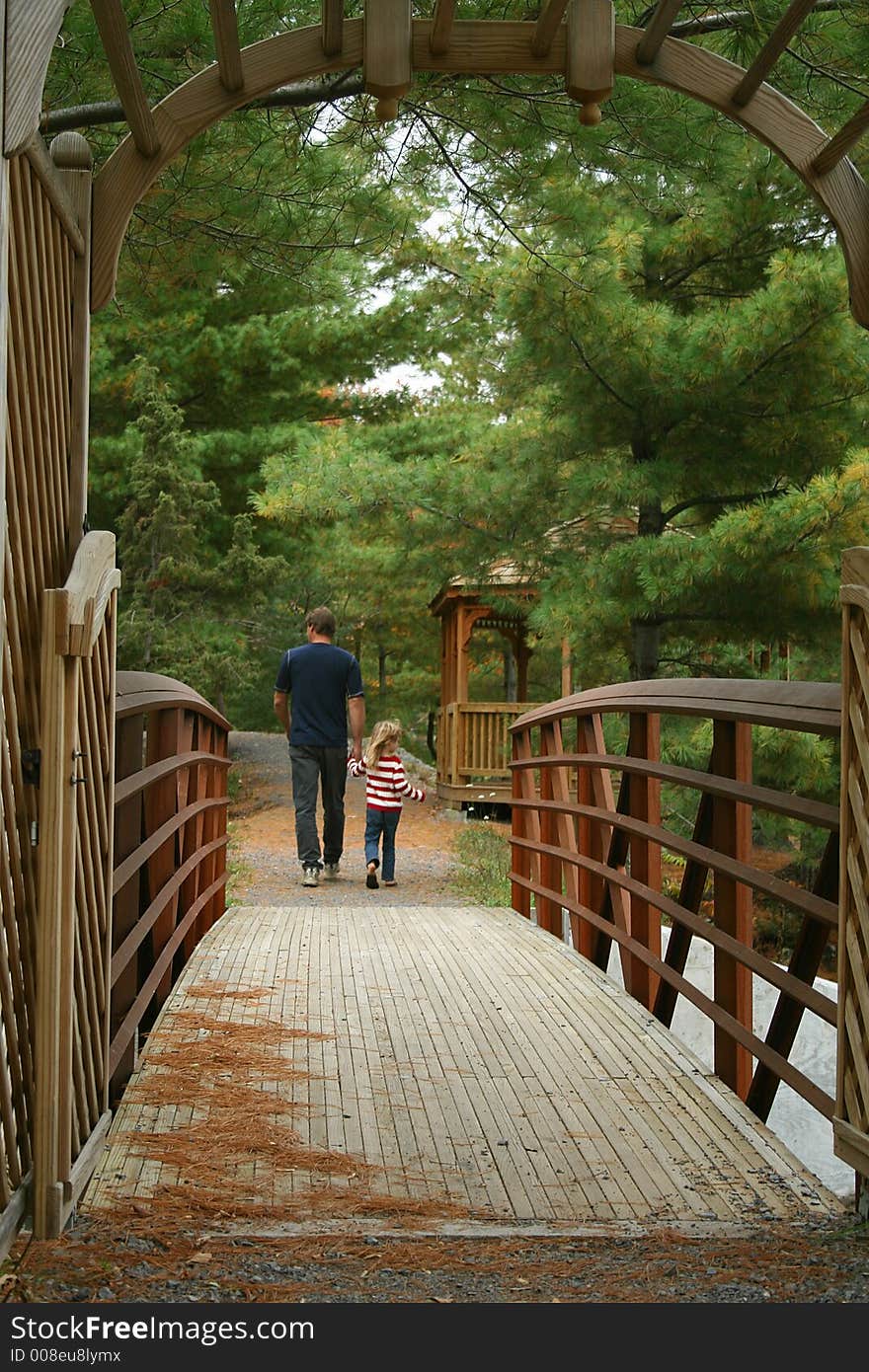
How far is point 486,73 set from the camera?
4207 mm

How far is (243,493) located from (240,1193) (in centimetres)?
1682

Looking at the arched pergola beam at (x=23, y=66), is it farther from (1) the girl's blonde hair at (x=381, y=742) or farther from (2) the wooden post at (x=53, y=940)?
(1) the girl's blonde hair at (x=381, y=742)

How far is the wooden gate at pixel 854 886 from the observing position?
3.21 metres

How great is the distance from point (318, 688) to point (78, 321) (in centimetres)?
568

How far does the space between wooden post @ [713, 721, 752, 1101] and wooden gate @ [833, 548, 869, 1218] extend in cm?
104

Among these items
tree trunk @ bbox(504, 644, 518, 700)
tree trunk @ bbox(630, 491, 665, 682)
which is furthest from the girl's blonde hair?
tree trunk @ bbox(504, 644, 518, 700)

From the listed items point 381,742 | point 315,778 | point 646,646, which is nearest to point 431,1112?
point 315,778

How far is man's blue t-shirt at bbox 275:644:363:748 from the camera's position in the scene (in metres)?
9.30

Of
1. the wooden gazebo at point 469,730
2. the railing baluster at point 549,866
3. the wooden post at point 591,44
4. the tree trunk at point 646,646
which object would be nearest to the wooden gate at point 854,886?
the wooden post at point 591,44

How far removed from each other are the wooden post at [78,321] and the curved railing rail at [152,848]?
0.71 meters

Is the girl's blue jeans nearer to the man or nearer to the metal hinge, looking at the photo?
the man

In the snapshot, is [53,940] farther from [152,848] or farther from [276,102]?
[276,102]
